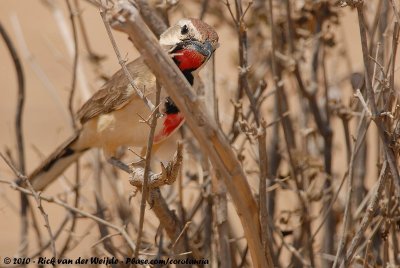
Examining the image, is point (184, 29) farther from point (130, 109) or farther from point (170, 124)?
point (130, 109)

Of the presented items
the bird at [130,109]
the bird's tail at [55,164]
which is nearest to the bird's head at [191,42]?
the bird at [130,109]

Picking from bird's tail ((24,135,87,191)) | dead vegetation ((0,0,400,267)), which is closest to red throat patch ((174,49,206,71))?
dead vegetation ((0,0,400,267))

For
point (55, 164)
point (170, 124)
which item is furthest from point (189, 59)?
point (55, 164)

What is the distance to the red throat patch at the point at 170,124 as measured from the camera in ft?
9.70

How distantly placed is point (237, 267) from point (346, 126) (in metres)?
0.66

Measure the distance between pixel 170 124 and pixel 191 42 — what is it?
1.03ft

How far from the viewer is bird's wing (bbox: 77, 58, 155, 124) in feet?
10.4

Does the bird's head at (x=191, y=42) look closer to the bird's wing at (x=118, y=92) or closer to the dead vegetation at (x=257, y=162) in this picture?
the dead vegetation at (x=257, y=162)

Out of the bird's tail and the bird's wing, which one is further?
the bird's tail

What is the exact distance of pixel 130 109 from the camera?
10.8 feet

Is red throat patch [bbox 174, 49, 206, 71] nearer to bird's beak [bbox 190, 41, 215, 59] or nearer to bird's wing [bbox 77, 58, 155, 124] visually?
bird's beak [bbox 190, 41, 215, 59]

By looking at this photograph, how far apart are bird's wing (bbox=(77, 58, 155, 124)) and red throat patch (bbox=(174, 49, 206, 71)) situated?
227mm

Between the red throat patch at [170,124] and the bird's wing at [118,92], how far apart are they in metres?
Result: 0.18

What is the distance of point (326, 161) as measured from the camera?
3584 mm
